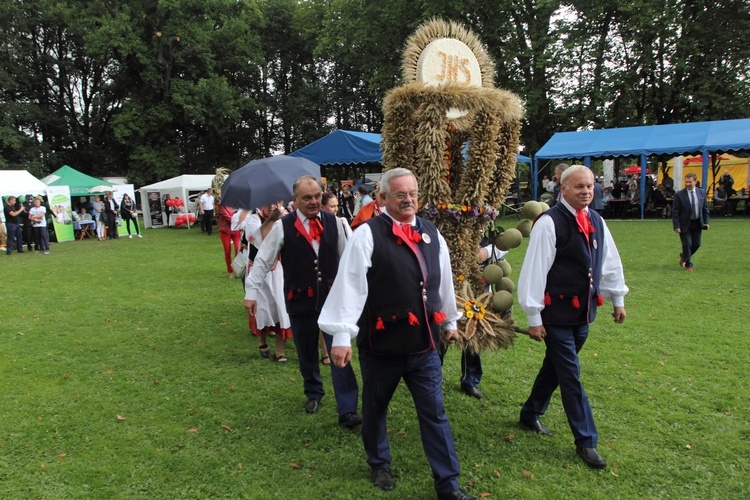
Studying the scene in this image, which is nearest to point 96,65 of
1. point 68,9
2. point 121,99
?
point 121,99

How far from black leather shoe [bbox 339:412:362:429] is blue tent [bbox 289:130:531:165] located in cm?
1047

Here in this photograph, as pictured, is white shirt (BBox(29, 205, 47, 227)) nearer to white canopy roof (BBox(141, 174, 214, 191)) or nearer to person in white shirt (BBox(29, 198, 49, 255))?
person in white shirt (BBox(29, 198, 49, 255))

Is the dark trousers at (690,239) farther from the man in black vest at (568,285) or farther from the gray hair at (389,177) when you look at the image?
the gray hair at (389,177)

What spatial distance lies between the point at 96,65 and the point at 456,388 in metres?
40.1

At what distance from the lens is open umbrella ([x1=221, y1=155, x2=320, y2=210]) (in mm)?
7129

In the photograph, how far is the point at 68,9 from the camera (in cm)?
3077

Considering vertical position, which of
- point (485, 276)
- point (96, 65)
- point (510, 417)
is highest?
point (96, 65)

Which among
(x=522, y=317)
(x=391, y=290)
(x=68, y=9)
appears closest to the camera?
(x=391, y=290)

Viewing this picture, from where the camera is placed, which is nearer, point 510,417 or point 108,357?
point 510,417

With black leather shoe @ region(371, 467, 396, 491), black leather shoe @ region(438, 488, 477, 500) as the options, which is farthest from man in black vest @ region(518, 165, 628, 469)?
black leather shoe @ region(371, 467, 396, 491)

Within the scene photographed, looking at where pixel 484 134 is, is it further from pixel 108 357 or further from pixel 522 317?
pixel 108 357

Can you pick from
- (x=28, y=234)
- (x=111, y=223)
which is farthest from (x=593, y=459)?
(x=111, y=223)

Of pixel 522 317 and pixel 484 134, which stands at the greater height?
pixel 484 134

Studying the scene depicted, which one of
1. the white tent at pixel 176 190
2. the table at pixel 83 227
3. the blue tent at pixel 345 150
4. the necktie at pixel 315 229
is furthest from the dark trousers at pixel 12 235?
the necktie at pixel 315 229
